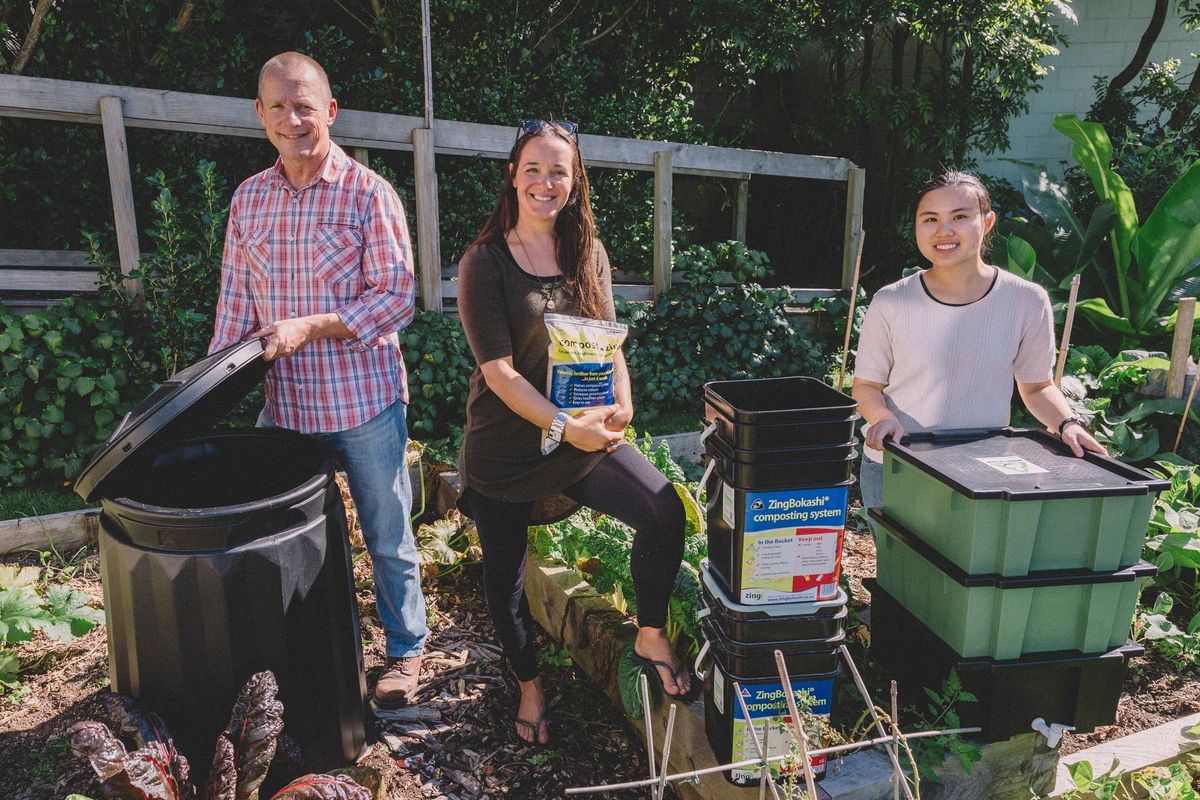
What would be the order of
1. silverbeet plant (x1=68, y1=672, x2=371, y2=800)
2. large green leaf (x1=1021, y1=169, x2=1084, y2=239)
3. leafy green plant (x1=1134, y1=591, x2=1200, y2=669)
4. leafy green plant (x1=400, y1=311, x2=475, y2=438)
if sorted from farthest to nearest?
1. large green leaf (x1=1021, y1=169, x2=1084, y2=239)
2. leafy green plant (x1=400, y1=311, x2=475, y2=438)
3. leafy green plant (x1=1134, y1=591, x2=1200, y2=669)
4. silverbeet plant (x1=68, y1=672, x2=371, y2=800)

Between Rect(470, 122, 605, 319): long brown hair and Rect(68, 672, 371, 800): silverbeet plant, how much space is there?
4.47 feet

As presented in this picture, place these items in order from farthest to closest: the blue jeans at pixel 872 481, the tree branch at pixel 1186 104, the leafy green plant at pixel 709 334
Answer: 1. the tree branch at pixel 1186 104
2. the leafy green plant at pixel 709 334
3. the blue jeans at pixel 872 481

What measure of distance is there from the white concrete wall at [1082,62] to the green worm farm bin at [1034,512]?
7760 millimetres

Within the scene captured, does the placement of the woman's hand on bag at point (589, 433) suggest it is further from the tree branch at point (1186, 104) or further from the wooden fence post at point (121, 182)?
the tree branch at point (1186, 104)

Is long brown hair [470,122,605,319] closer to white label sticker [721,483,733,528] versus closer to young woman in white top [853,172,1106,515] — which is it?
white label sticker [721,483,733,528]

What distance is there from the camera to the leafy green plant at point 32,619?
2840 mm

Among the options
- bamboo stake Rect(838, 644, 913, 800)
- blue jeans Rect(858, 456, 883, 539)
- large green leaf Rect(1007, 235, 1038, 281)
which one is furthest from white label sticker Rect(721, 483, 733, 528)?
large green leaf Rect(1007, 235, 1038, 281)

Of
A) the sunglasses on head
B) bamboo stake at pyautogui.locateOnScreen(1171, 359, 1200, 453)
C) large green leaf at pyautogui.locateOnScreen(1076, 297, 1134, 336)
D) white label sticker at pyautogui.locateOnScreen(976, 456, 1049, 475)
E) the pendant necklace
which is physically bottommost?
bamboo stake at pyautogui.locateOnScreen(1171, 359, 1200, 453)

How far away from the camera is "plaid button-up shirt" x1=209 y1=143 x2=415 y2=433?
2600 mm

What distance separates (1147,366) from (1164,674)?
2385mm

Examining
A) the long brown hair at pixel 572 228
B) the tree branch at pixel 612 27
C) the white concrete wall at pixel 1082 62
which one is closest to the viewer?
the long brown hair at pixel 572 228

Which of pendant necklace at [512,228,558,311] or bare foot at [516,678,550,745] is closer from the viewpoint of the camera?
pendant necklace at [512,228,558,311]

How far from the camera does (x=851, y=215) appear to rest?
23.3 feet

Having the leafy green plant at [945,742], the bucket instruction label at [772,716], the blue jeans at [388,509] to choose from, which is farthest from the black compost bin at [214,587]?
the leafy green plant at [945,742]
